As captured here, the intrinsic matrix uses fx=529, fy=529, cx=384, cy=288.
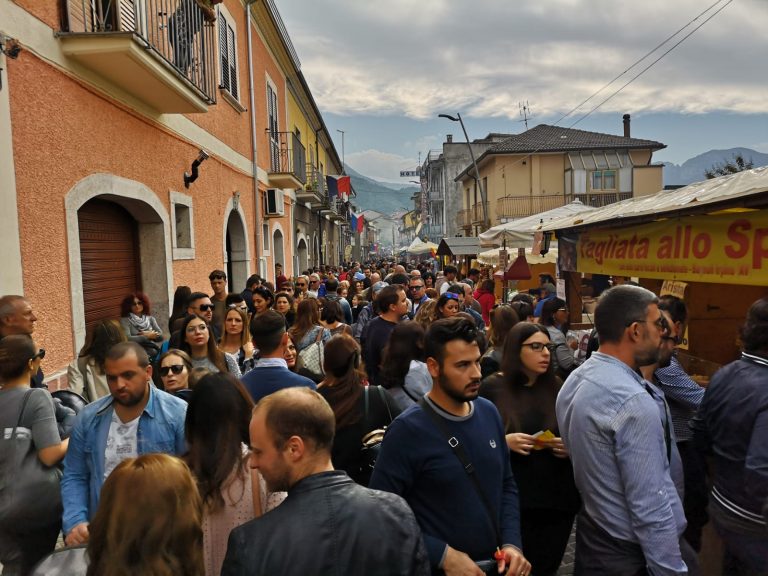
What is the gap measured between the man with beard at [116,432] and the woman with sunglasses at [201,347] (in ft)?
5.01

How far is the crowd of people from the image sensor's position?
5.20ft

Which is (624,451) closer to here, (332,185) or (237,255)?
(237,255)

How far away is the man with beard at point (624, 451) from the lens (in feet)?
6.96

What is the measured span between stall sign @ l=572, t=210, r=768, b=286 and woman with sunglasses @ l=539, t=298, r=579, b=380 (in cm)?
86

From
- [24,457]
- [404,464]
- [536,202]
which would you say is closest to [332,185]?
[536,202]

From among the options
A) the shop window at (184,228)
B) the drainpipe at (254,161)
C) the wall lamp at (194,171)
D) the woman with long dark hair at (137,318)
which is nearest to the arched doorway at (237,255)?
the drainpipe at (254,161)

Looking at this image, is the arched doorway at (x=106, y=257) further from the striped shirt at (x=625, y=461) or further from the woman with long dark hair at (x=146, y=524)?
the striped shirt at (x=625, y=461)

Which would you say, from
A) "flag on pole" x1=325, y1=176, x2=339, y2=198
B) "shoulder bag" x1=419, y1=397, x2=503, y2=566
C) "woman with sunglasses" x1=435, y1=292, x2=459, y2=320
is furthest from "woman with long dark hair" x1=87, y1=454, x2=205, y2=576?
"flag on pole" x1=325, y1=176, x2=339, y2=198

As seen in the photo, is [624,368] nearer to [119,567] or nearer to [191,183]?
[119,567]

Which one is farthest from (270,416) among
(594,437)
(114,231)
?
(114,231)

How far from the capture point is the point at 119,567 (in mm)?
1512

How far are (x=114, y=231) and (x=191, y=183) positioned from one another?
6.24ft

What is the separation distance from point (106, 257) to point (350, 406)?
16.9 ft

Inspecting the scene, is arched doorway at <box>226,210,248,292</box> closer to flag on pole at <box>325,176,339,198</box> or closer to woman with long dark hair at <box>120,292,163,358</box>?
woman with long dark hair at <box>120,292,163,358</box>
